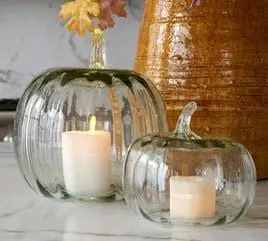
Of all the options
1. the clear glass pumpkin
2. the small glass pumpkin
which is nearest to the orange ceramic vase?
the clear glass pumpkin

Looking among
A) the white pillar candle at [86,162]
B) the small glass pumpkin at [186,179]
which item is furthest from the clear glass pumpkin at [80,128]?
the small glass pumpkin at [186,179]

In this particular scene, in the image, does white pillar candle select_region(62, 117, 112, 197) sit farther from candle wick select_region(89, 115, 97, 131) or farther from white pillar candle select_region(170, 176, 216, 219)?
white pillar candle select_region(170, 176, 216, 219)

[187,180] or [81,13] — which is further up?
[81,13]

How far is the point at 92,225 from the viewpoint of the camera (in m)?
0.69

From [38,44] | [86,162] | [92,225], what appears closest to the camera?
[92,225]

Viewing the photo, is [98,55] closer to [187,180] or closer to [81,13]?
[81,13]

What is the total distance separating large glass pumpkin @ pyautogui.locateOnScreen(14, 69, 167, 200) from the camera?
2.70 feet

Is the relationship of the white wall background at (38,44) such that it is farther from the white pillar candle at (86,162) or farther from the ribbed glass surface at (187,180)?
the ribbed glass surface at (187,180)

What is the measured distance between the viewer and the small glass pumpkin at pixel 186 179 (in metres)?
0.70

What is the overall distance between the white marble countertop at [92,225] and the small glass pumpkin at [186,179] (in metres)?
0.02

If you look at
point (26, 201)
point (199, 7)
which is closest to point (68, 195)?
point (26, 201)

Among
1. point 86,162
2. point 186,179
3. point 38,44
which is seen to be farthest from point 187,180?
point 38,44

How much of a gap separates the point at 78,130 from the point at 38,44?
1.57 meters

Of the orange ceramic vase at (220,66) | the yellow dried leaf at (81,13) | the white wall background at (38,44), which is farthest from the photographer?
the white wall background at (38,44)
